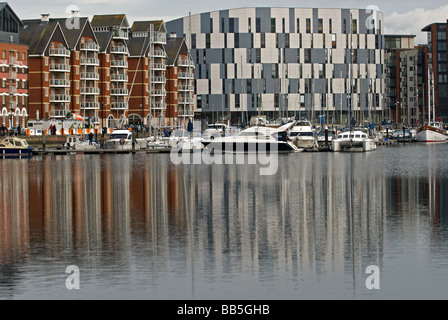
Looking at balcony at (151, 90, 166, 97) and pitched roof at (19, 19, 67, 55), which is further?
balcony at (151, 90, 166, 97)

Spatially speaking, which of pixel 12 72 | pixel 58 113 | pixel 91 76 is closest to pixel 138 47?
pixel 91 76

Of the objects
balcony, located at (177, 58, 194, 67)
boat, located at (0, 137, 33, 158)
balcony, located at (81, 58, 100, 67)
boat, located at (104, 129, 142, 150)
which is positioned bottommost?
boat, located at (0, 137, 33, 158)

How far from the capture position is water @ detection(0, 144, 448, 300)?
19375 millimetres

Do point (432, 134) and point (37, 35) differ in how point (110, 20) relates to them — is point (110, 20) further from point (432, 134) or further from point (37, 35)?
point (432, 134)

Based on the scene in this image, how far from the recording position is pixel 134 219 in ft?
102

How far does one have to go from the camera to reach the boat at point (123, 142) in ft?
322

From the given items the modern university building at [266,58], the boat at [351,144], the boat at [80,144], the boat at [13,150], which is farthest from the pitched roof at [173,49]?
the boat at [13,150]

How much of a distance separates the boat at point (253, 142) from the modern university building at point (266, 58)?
92.8m

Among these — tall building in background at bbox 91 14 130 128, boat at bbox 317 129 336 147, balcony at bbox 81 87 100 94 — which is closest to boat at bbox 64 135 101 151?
boat at bbox 317 129 336 147

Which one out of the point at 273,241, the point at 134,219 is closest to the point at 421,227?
the point at 273,241

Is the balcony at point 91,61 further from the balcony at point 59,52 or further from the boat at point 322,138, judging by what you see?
the boat at point 322,138

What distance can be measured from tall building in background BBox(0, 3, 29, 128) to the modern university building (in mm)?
64588

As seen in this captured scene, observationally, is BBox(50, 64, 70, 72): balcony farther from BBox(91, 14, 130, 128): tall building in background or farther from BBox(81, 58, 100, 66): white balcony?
BBox(91, 14, 130, 128): tall building in background

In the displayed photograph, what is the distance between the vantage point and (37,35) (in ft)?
424
